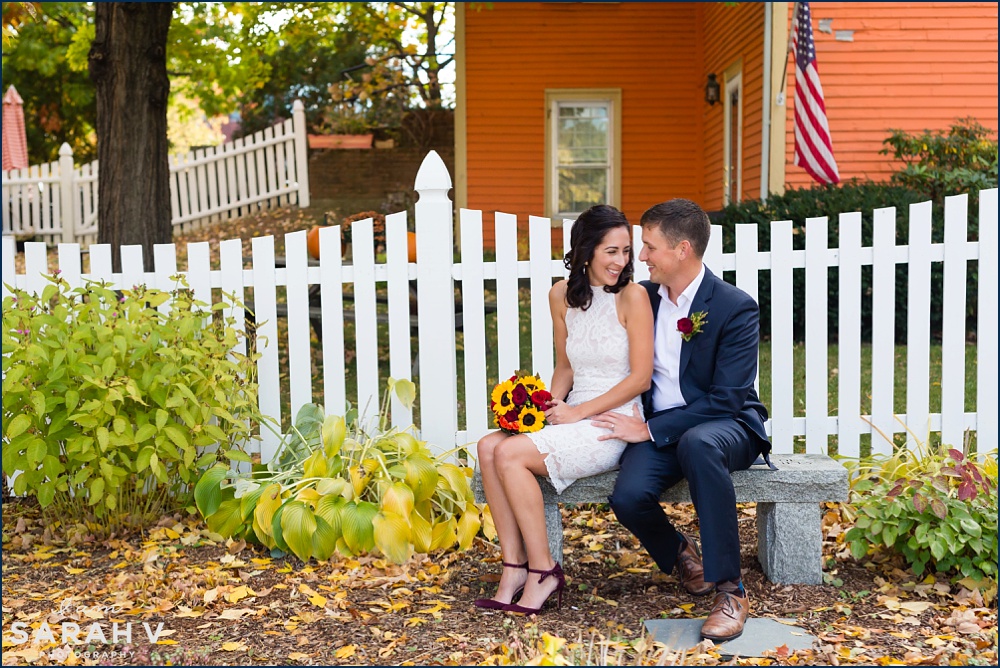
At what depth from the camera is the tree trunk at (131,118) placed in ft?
23.3

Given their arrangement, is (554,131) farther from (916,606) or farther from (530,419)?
(916,606)

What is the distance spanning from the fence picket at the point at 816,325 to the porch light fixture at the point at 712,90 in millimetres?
8653

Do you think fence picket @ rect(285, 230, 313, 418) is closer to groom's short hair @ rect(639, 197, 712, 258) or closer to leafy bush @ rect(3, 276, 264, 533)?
leafy bush @ rect(3, 276, 264, 533)

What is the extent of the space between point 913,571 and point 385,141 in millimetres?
15043

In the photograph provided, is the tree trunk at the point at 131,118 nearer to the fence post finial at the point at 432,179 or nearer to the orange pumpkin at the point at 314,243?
the orange pumpkin at the point at 314,243

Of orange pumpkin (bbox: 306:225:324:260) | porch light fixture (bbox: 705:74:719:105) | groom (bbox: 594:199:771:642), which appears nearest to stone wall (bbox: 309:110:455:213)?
porch light fixture (bbox: 705:74:719:105)

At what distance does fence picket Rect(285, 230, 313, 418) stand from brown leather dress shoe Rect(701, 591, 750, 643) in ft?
7.40

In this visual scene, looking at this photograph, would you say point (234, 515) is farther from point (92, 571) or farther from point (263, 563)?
point (92, 571)

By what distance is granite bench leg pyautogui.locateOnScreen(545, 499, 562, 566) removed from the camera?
12.0 ft

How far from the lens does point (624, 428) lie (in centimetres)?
348

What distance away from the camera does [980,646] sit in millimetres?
3049

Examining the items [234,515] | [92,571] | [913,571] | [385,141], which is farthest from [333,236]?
[385,141]

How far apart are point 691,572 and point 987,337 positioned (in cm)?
220

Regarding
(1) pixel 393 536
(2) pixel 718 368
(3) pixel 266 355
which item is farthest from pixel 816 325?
(3) pixel 266 355
